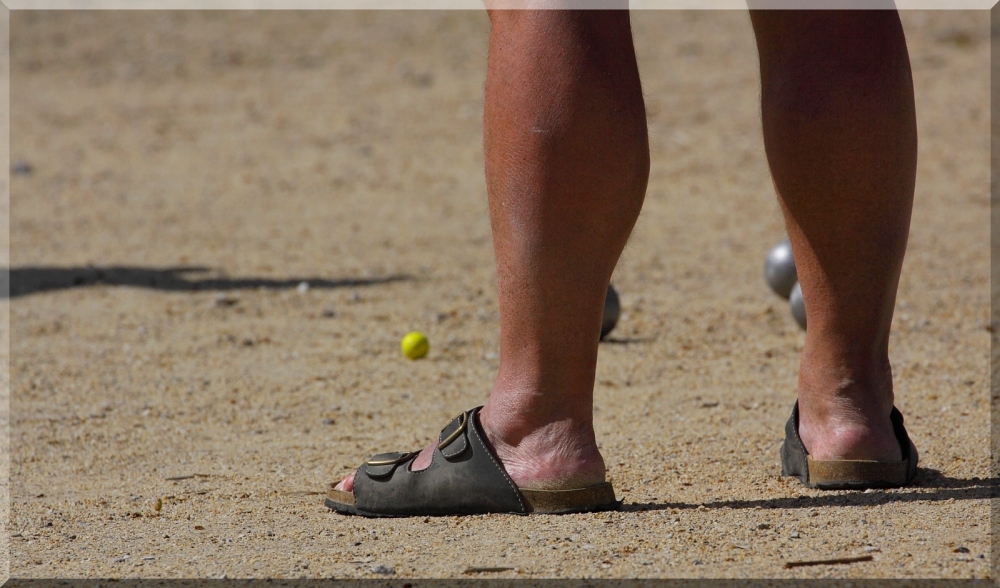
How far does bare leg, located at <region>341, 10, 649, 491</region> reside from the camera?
2.05m

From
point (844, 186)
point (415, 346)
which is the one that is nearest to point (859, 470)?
point (844, 186)

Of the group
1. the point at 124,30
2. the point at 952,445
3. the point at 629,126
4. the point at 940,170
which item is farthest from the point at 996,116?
the point at 124,30

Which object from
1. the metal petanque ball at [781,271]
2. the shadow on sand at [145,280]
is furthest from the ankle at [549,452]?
the shadow on sand at [145,280]

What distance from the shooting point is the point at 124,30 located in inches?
503

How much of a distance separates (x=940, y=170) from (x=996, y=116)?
183 centimetres

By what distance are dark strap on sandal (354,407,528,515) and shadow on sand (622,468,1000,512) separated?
10.5 inches

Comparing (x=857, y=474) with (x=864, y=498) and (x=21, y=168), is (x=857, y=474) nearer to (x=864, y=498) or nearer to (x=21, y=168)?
(x=864, y=498)

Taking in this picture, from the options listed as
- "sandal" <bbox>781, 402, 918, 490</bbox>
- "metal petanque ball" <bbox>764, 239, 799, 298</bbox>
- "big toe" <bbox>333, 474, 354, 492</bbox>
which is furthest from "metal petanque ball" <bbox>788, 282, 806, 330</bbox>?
"big toe" <bbox>333, 474, 354, 492</bbox>

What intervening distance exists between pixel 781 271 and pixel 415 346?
4.87 ft

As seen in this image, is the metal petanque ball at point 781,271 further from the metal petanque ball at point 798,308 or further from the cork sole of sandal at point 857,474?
the cork sole of sandal at point 857,474

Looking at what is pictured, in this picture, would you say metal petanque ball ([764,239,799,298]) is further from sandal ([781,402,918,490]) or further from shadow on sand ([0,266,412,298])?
sandal ([781,402,918,490])

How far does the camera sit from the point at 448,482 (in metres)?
2.22

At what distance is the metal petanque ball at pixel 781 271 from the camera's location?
450cm

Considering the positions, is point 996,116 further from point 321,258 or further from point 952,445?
point 952,445
